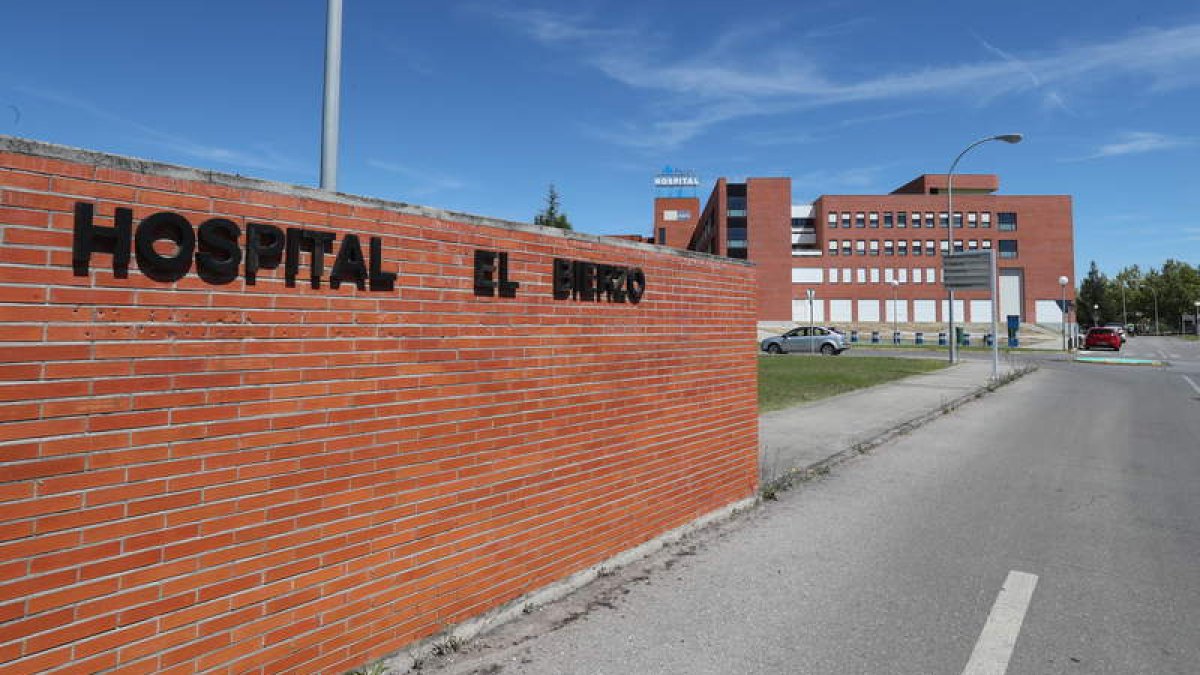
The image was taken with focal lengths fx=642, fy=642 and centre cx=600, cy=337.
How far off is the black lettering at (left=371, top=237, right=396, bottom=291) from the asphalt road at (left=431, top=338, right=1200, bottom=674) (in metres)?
1.98

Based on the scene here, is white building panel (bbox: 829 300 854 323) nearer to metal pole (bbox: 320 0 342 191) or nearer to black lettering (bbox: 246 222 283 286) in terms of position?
metal pole (bbox: 320 0 342 191)

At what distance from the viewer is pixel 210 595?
8.91ft

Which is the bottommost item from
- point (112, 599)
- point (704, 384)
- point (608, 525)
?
point (608, 525)

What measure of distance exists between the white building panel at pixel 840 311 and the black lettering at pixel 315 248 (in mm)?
75367

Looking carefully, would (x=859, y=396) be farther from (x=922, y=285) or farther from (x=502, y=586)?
(x=922, y=285)

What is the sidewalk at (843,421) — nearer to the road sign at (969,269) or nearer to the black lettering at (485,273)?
the black lettering at (485,273)

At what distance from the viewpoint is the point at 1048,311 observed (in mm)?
72000

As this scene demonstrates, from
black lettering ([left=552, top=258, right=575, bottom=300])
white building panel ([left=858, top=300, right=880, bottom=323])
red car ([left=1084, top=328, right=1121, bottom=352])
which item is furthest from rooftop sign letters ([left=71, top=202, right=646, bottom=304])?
white building panel ([left=858, top=300, right=880, bottom=323])

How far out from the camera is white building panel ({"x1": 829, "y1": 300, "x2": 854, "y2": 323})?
73.4 meters

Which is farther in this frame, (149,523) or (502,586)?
(502,586)

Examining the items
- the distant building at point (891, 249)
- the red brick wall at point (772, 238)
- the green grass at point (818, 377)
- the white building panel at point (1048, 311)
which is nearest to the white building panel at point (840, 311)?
the distant building at point (891, 249)

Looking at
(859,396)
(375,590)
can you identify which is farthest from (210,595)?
(859,396)

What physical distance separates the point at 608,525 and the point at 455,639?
1527 mm

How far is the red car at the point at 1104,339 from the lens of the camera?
40.6 m
